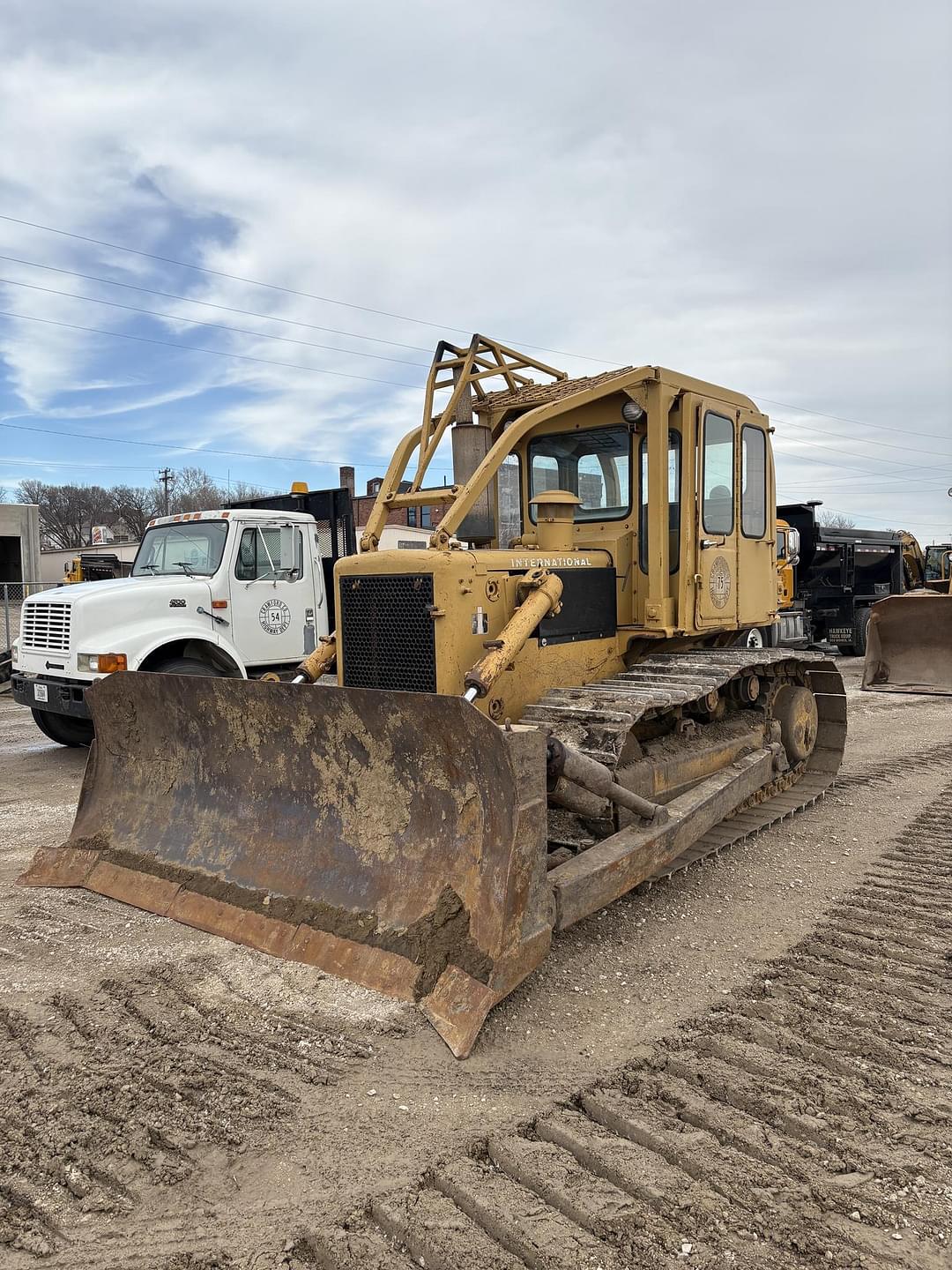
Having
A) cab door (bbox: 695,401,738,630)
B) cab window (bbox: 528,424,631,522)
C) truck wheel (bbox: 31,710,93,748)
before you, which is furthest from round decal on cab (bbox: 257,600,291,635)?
cab door (bbox: 695,401,738,630)

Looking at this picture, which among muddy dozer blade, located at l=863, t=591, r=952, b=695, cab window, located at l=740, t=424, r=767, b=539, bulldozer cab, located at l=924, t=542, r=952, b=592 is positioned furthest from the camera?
bulldozer cab, located at l=924, t=542, r=952, b=592

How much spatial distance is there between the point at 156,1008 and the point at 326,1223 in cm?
139

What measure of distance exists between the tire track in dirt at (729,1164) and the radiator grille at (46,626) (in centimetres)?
647

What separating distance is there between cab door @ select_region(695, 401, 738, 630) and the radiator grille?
531 centimetres

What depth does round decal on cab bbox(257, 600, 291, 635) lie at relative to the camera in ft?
29.5

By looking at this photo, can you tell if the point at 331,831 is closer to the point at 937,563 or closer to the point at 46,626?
the point at 46,626

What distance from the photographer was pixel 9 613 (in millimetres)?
15547

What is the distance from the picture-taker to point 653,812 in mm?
4266

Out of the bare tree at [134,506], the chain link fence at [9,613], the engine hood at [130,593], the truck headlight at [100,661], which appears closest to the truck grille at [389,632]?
the truck headlight at [100,661]

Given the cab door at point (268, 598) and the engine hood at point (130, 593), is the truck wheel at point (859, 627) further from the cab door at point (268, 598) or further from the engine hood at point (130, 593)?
the engine hood at point (130, 593)

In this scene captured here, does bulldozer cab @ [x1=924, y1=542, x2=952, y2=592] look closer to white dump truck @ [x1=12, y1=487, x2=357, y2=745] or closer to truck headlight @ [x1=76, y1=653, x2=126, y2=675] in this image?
white dump truck @ [x1=12, y1=487, x2=357, y2=745]

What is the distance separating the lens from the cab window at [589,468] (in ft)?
19.0

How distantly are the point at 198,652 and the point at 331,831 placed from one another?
4955 mm

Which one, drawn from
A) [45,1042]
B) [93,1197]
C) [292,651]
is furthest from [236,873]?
[292,651]
